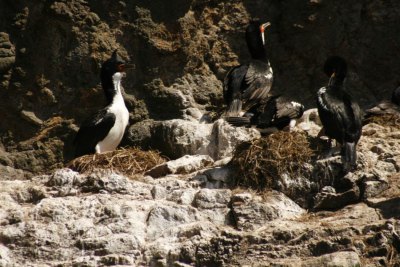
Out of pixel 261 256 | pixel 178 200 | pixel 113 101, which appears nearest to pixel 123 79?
pixel 113 101

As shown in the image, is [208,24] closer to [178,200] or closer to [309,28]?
[309,28]

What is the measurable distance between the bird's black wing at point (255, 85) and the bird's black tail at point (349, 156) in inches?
78.2

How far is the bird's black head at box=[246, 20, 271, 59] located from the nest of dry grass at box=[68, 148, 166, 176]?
80.8 inches

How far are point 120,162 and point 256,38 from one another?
8.27ft

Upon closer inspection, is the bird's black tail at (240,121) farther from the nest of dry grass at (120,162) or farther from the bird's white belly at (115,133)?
the bird's white belly at (115,133)

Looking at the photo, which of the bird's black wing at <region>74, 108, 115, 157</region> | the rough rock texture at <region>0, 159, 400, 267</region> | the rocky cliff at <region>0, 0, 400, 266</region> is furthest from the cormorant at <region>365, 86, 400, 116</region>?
the bird's black wing at <region>74, 108, 115, 157</region>

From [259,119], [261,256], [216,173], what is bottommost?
[261,256]

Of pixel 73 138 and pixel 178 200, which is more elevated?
pixel 73 138

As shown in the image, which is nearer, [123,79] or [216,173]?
[216,173]

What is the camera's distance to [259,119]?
11.2m

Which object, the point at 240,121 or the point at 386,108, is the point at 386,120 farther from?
the point at 240,121

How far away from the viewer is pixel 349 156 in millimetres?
10164

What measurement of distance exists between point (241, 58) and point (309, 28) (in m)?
0.90

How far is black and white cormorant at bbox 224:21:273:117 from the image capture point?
1190cm
